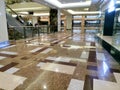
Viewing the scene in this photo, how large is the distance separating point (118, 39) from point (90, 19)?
52.5 feet

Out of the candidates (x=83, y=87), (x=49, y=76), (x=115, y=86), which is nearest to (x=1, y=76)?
(x=49, y=76)

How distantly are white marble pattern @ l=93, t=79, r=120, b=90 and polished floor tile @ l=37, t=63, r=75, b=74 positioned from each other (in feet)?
2.07

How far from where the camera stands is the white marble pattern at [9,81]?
1893mm

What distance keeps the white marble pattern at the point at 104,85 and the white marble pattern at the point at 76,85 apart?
0.23 m

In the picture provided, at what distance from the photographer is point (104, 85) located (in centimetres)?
199

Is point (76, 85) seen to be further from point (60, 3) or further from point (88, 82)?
point (60, 3)

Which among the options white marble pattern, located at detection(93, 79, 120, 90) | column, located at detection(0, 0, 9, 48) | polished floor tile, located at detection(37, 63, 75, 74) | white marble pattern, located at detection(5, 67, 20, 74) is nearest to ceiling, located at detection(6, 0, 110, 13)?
column, located at detection(0, 0, 9, 48)

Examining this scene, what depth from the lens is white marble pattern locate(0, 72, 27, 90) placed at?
1.89m

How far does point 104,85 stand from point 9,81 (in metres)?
1.74

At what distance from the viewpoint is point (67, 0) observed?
30.2 feet

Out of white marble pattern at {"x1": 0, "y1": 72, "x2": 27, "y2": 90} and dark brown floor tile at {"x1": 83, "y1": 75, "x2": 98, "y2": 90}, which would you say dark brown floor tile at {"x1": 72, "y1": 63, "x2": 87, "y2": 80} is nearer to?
dark brown floor tile at {"x1": 83, "y1": 75, "x2": 98, "y2": 90}

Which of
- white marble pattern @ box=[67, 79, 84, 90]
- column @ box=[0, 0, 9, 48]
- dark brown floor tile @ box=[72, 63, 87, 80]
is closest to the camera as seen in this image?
white marble pattern @ box=[67, 79, 84, 90]

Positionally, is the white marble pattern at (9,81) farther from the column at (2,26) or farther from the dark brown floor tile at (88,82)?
the column at (2,26)

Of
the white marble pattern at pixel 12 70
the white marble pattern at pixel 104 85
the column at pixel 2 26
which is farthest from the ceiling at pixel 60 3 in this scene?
the white marble pattern at pixel 104 85
